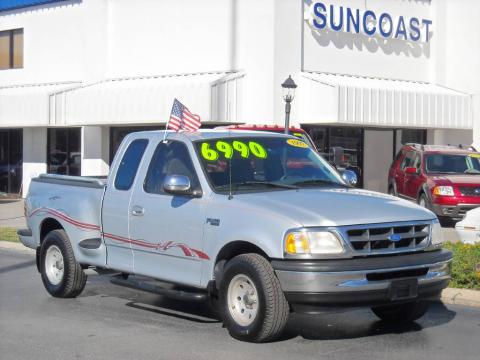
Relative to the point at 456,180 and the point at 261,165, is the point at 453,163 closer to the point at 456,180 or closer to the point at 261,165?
the point at 456,180

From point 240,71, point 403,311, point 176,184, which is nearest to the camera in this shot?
point 176,184

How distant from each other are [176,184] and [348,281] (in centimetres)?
189

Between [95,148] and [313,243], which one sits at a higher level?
[95,148]

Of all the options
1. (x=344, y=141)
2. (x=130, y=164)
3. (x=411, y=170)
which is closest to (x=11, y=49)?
(x=344, y=141)

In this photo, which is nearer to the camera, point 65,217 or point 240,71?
point 65,217

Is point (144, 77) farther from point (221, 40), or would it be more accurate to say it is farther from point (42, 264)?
point (42, 264)

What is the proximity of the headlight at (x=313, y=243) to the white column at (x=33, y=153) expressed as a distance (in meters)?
23.4

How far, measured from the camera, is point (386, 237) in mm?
7199

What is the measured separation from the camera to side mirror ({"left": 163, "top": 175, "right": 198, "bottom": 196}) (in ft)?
25.6

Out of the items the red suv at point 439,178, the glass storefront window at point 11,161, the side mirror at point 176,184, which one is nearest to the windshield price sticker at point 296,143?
the side mirror at point 176,184

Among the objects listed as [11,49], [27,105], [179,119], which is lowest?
[179,119]

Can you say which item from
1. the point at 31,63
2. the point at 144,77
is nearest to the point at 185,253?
the point at 144,77

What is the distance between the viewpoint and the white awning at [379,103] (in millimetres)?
22234

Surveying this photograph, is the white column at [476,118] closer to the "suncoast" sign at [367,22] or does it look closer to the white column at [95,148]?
the "suncoast" sign at [367,22]
